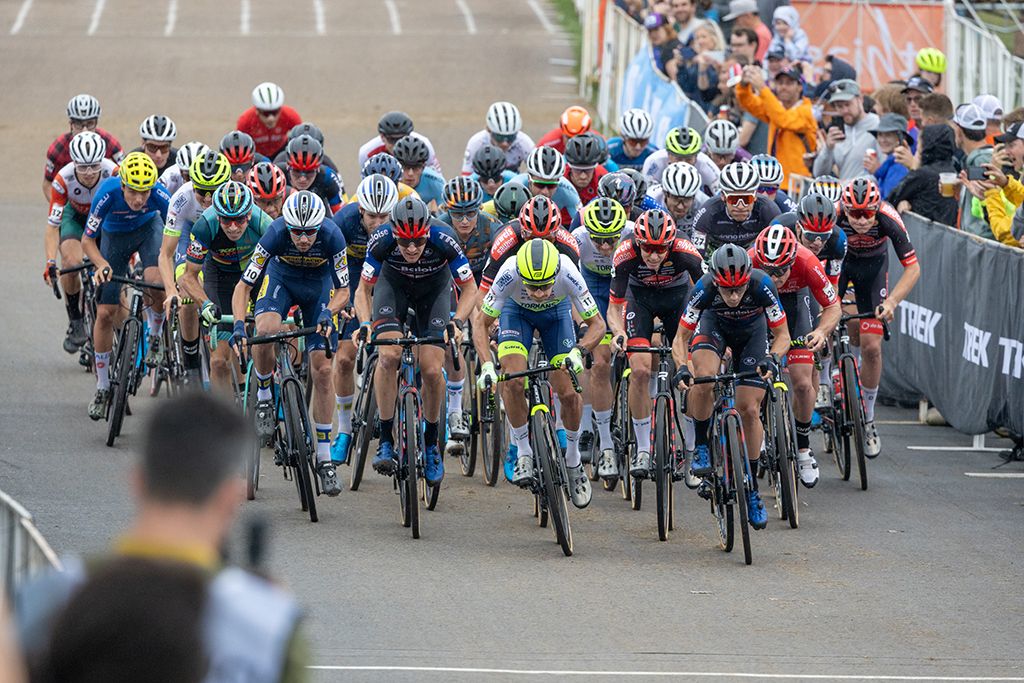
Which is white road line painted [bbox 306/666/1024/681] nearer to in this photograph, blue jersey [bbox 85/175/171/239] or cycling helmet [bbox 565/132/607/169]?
blue jersey [bbox 85/175/171/239]

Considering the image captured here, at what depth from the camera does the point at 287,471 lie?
1065cm

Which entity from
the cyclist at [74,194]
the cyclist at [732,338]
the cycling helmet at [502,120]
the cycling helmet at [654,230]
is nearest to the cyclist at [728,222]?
the cycling helmet at [654,230]

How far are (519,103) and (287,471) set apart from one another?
1943 centimetres

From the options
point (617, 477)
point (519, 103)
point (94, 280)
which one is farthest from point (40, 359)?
point (519, 103)

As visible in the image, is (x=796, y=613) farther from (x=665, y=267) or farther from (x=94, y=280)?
(x=94, y=280)

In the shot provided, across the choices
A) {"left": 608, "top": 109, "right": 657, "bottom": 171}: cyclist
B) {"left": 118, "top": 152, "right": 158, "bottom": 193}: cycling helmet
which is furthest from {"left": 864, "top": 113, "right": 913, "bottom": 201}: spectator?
{"left": 118, "top": 152, "right": 158, "bottom": 193}: cycling helmet

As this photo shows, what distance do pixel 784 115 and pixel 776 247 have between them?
6.99 m

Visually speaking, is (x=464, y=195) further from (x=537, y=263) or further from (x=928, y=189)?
(x=928, y=189)

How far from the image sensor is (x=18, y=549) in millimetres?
5398

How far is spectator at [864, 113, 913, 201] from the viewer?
14727mm

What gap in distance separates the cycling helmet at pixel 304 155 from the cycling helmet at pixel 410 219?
2.14 m

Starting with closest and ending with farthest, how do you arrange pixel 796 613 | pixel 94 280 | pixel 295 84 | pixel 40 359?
1. pixel 796 613
2. pixel 94 280
3. pixel 40 359
4. pixel 295 84

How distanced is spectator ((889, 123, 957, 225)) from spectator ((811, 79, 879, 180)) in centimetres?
120

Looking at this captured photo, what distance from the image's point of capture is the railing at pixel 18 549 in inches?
194
